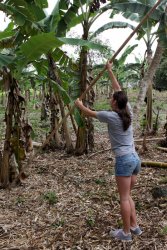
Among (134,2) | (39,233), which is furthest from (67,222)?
(134,2)

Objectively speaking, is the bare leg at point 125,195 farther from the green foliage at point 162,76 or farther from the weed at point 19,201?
the green foliage at point 162,76

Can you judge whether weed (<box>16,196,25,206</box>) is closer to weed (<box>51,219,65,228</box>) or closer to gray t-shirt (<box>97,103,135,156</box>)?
weed (<box>51,219,65,228</box>)

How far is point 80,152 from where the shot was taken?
8.20m

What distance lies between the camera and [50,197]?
499 cm

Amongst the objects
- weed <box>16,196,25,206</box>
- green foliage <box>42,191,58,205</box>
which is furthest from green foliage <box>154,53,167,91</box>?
weed <box>16,196,25,206</box>

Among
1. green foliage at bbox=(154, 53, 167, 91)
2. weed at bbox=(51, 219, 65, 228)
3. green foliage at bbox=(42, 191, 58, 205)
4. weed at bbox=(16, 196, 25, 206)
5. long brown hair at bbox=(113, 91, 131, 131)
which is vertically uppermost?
green foliage at bbox=(154, 53, 167, 91)

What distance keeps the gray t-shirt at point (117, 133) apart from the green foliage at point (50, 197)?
1.76 metres

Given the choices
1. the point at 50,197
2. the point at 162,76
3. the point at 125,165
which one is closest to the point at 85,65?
the point at 50,197

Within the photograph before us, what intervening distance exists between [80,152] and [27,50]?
4145 mm

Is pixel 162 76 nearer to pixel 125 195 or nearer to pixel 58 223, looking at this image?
pixel 58 223

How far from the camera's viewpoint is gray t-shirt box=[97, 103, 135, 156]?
3545mm

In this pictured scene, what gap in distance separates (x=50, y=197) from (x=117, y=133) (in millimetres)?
1929

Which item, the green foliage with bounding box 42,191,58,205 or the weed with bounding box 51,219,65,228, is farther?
the green foliage with bounding box 42,191,58,205

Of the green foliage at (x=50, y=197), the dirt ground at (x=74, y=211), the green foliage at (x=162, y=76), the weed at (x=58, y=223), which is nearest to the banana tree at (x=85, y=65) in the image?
the dirt ground at (x=74, y=211)
